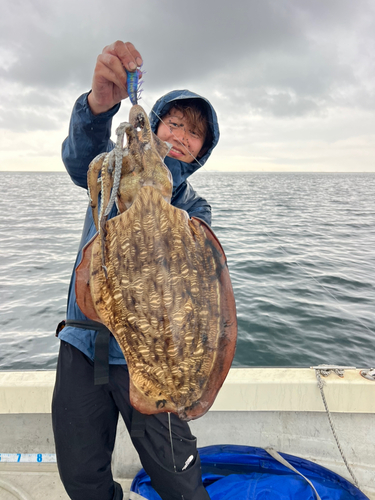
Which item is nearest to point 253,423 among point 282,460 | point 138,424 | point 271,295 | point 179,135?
point 282,460

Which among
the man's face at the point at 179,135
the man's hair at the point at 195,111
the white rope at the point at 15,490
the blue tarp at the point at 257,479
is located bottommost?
the white rope at the point at 15,490

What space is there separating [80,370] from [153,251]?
1.08m

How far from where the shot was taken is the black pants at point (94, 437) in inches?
75.7

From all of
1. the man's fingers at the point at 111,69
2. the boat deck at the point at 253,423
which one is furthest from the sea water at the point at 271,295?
the man's fingers at the point at 111,69

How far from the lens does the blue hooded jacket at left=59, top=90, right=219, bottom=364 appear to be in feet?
6.30

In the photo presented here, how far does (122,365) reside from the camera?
1.97 meters

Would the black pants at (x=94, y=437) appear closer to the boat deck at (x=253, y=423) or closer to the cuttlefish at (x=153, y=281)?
the cuttlefish at (x=153, y=281)

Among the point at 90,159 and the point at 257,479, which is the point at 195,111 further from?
the point at 257,479

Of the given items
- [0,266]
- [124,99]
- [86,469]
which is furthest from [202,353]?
[0,266]

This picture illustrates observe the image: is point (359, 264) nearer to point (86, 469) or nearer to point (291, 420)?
point (291, 420)

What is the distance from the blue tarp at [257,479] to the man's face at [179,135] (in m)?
2.58

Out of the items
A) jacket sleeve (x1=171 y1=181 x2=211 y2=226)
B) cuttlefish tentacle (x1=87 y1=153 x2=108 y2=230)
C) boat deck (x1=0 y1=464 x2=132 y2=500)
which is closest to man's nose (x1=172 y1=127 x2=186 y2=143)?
jacket sleeve (x1=171 y1=181 x2=211 y2=226)

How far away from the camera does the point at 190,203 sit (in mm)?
2207

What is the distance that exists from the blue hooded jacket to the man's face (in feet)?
0.16
